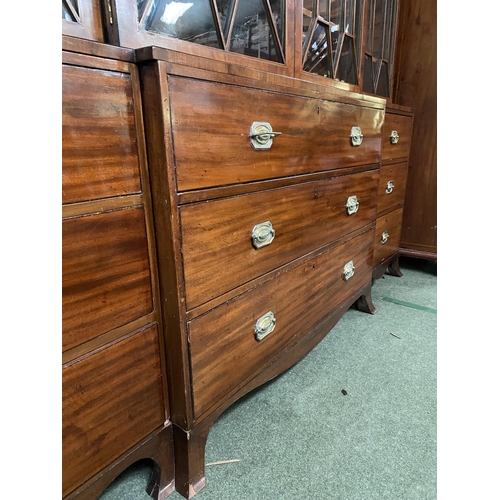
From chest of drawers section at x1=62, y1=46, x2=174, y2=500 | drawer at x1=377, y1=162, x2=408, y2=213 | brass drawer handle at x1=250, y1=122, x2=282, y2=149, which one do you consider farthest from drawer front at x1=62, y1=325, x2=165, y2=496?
drawer at x1=377, y1=162, x2=408, y2=213

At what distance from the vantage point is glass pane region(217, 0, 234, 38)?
770mm

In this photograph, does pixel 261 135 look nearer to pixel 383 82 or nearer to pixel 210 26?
pixel 210 26

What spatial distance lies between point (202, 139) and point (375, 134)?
0.92 metres

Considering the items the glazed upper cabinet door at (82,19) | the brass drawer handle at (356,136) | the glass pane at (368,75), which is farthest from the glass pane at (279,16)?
the glass pane at (368,75)

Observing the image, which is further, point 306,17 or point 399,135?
point 399,135

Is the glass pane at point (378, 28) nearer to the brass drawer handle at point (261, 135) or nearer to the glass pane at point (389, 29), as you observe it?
the glass pane at point (389, 29)

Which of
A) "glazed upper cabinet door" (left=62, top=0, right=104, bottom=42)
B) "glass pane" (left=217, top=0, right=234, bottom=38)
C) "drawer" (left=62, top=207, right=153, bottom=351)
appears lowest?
"drawer" (left=62, top=207, right=153, bottom=351)

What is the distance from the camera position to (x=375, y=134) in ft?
4.43

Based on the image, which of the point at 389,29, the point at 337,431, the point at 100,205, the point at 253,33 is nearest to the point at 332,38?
the point at 253,33

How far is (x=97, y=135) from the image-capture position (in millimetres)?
572

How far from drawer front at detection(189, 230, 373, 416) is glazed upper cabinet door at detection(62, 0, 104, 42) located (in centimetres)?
55

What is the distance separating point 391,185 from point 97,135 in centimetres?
161

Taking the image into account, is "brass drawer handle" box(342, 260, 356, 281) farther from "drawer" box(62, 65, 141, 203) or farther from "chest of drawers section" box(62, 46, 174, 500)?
"drawer" box(62, 65, 141, 203)
